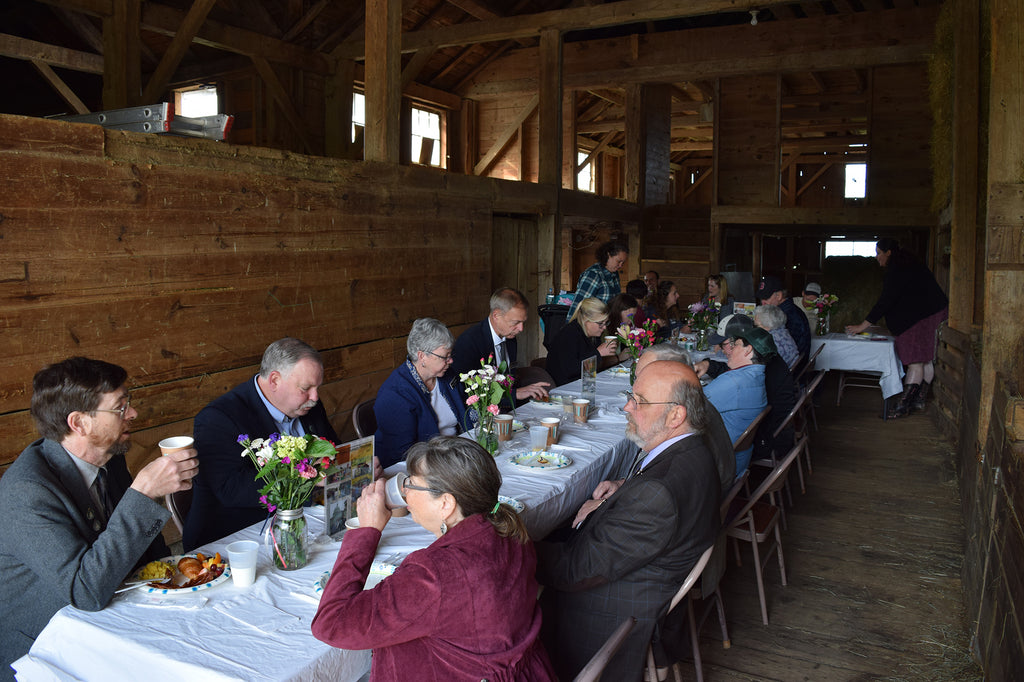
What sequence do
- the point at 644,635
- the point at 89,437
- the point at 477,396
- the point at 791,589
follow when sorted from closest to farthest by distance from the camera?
the point at 89,437
the point at 644,635
the point at 477,396
the point at 791,589

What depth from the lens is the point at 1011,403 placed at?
2564 millimetres

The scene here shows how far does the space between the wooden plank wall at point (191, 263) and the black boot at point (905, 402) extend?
4968 mm

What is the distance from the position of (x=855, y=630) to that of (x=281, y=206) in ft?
12.8

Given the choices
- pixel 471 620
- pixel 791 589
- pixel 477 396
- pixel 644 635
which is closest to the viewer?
pixel 471 620

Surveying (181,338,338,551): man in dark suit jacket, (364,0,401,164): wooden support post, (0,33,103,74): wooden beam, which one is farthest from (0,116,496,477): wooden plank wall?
(0,33,103,74): wooden beam

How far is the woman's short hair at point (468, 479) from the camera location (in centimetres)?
183

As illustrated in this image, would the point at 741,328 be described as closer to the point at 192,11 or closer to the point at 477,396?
the point at 477,396

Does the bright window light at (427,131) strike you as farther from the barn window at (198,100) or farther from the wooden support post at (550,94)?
the wooden support post at (550,94)

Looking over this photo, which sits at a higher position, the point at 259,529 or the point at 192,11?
the point at 192,11

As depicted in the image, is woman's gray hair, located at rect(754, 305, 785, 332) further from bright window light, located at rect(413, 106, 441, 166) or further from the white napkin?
bright window light, located at rect(413, 106, 441, 166)

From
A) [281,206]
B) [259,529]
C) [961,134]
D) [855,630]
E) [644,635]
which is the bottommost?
[855,630]

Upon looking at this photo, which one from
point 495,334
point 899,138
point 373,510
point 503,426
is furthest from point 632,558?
point 899,138

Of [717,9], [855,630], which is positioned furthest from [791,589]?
[717,9]

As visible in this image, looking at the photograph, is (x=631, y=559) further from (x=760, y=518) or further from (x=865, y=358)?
(x=865, y=358)
